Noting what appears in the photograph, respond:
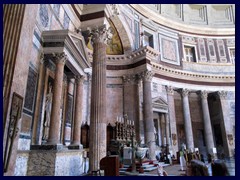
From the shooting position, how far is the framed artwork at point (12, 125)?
3.36 metres

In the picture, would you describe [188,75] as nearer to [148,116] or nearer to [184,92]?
[184,92]

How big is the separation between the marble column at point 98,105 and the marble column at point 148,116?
4934 millimetres

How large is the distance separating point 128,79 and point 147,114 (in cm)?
258

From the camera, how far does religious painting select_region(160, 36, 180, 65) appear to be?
1599 centimetres

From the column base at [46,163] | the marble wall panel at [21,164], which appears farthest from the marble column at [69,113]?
the marble wall panel at [21,164]

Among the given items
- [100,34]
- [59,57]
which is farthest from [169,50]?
[59,57]

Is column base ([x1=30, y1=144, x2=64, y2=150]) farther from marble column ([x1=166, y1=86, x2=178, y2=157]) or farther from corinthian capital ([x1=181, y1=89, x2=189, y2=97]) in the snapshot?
corinthian capital ([x1=181, y1=89, x2=189, y2=97])

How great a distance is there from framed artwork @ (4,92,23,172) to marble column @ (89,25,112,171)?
3.23 metres

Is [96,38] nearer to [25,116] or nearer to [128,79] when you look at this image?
[25,116]

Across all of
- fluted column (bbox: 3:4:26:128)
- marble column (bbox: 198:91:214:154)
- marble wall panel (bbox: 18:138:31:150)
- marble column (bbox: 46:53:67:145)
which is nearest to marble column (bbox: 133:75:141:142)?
marble column (bbox: 198:91:214:154)

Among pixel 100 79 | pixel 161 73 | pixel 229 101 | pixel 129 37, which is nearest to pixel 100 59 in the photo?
pixel 100 79

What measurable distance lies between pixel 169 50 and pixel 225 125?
267 inches

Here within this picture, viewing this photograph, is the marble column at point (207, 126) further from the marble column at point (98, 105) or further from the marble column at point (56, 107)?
the marble column at point (56, 107)
